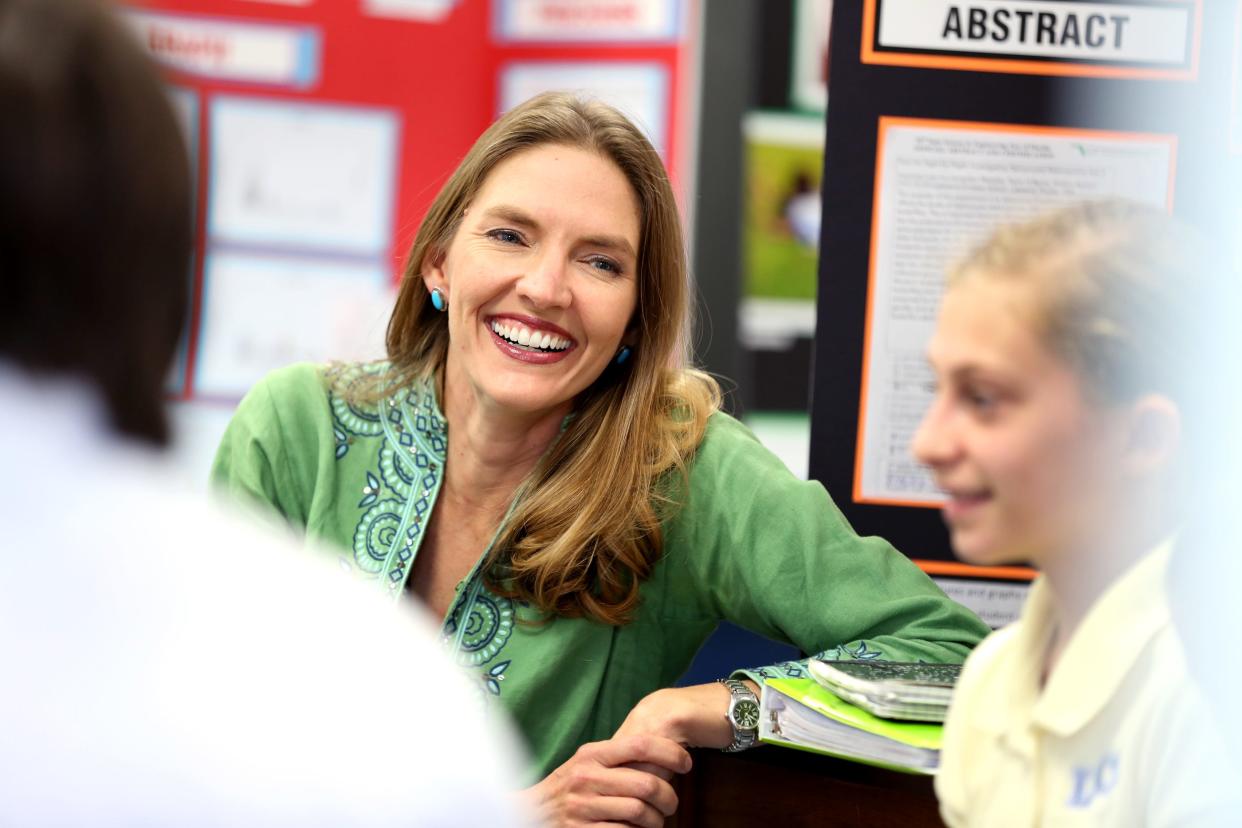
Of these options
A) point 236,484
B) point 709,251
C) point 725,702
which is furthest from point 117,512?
point 709,251

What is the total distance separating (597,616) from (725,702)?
0.28 metres

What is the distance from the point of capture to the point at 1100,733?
968 millimetres

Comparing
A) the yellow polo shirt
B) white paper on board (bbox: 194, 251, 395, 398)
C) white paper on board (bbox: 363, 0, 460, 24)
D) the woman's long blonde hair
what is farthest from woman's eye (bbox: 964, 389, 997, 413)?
white paper on board (bbox: 363, 0, 460, 24)

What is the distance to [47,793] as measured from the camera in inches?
24.6

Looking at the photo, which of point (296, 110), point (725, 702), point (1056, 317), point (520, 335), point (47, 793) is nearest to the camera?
point (47, 793)

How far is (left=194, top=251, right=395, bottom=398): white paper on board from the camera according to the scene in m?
4.22

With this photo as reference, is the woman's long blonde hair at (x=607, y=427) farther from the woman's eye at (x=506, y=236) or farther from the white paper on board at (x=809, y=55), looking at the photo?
the white paper on board at (x=809, y=55)

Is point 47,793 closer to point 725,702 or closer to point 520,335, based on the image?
point 725,702

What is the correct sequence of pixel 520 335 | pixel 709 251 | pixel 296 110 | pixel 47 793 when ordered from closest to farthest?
pixel 47 793 → pixel 520 335 → pixel 709 251 → pixel 296 110

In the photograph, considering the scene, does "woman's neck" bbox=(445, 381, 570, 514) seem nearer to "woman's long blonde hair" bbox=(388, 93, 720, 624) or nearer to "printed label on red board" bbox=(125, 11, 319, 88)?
"woman's long blonde hair" bbox=(388, 93, 720, 624)

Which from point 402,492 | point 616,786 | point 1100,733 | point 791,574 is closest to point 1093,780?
point 1100,733

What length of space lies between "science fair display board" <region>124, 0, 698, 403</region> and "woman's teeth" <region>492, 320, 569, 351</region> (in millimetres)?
2177

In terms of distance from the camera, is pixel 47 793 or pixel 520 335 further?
pixel 520 335

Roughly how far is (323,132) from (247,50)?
33cm
